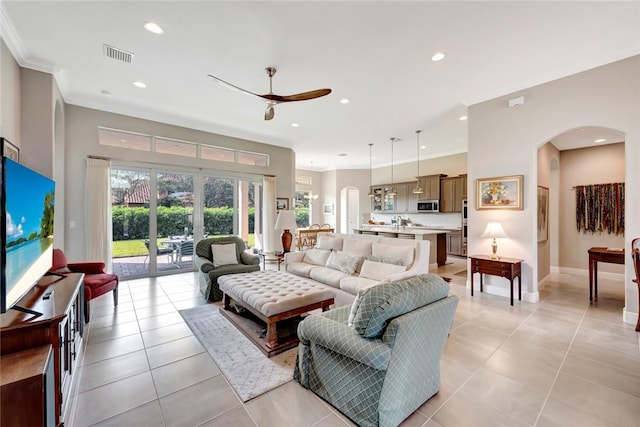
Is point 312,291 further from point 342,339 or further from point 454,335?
point 454,335

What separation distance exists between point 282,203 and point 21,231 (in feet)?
18.5

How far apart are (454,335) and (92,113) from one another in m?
6.61

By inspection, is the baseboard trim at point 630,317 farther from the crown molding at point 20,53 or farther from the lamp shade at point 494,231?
the crown molding at point 20,53

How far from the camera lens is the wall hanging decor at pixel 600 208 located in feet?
16.6

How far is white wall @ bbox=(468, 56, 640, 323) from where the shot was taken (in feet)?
10.4

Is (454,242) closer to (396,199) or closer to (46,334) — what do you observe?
(396,199)

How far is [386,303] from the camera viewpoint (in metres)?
1.62

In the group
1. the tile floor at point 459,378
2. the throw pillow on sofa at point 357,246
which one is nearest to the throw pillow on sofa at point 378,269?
the throw pillow on sofa at point 357,246

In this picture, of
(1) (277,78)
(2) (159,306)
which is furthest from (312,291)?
(1) (277,78)

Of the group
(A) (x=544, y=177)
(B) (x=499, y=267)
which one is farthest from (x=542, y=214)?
(B) (x=499, y=267)

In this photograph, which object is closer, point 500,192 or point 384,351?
point 384,351

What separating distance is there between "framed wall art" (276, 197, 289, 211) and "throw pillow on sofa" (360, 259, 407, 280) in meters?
3.98

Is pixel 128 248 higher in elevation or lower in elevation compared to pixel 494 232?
lower

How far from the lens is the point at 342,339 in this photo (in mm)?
1761
